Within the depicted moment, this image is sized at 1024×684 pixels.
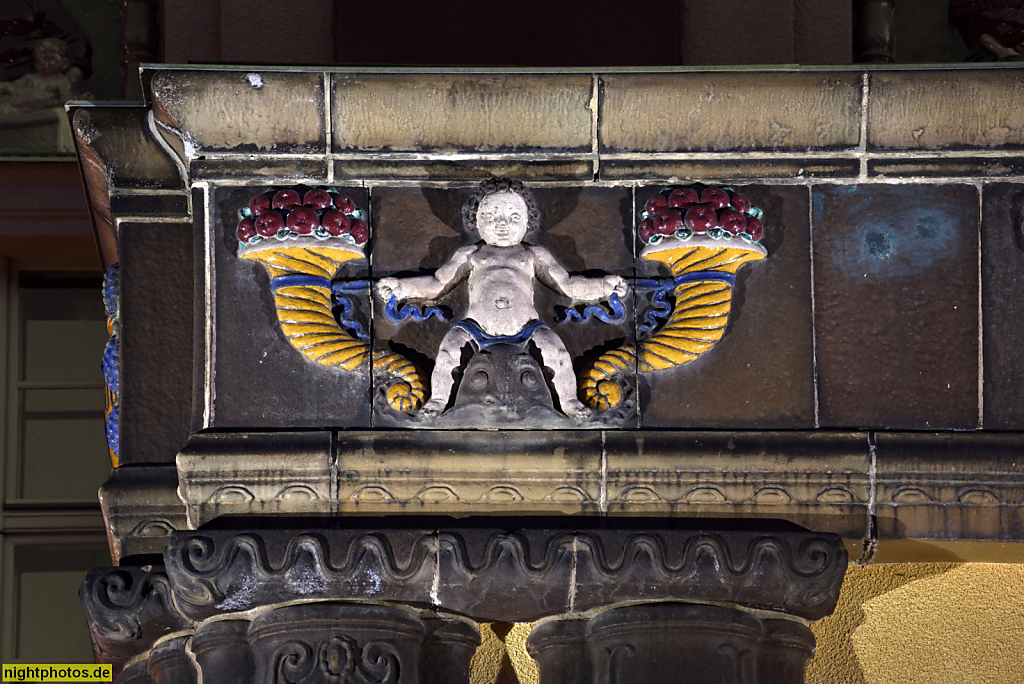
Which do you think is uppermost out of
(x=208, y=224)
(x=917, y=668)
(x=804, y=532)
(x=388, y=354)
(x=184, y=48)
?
(x=184, y=48)

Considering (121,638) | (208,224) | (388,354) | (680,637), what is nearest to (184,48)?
(208,224)

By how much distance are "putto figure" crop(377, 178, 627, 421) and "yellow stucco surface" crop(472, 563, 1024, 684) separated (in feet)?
3.76

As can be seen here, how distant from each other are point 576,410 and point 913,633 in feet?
5.56

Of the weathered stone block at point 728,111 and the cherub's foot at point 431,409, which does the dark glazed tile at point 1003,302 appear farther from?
the cherub's foot at point 431,409

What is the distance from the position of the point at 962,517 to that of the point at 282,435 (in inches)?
82.4

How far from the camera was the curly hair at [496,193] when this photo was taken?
555 cm

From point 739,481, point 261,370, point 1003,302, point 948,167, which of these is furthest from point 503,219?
Result: point 1003,302

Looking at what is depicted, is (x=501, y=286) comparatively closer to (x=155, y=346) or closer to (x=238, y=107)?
(x=238, y=107)

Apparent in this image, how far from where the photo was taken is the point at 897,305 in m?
5.54

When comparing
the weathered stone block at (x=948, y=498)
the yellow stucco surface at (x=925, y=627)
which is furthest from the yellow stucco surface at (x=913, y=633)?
the weathered stone block at (x=948, y=498)

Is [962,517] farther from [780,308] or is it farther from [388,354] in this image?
[388,354]

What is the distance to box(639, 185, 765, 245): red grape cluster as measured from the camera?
5.52 metres

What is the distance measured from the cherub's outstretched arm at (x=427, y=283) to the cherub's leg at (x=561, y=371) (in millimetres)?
323

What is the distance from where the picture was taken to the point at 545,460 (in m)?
5.30
